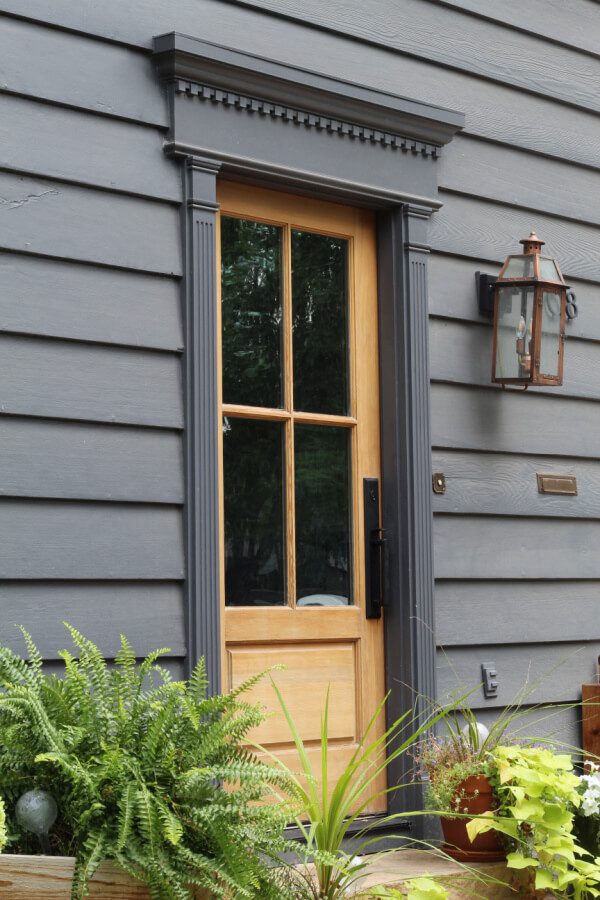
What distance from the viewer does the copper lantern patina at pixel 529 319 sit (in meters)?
4.10

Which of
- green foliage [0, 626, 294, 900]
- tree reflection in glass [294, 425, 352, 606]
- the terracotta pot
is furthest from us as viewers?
tree reflection in glass [294, 425, 352, 606]

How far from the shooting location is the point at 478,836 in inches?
135

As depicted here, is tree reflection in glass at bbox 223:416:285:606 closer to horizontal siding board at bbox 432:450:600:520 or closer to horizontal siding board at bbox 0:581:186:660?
horizontal siding board at bbox 0:581:186:660

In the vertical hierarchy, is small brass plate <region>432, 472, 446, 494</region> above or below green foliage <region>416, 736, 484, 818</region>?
above

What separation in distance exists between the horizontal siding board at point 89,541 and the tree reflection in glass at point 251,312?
0.52 m

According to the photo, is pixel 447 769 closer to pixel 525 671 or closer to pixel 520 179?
pixel 525 671

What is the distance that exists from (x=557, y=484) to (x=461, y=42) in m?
1.60

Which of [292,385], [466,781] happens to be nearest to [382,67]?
[292,385]

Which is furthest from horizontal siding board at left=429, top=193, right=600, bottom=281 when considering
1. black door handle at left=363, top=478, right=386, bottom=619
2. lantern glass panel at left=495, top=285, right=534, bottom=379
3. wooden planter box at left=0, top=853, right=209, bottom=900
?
wooden planter box at left=0, top=853, right=209, bottom=900

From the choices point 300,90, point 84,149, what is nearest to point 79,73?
point 84,149

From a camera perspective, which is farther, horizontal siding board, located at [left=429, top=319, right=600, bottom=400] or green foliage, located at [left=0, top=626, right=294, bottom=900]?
horizontal siding board, located at [left=429, top=319, right=600, bottom=400]

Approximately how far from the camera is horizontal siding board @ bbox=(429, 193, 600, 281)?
13.8 feet

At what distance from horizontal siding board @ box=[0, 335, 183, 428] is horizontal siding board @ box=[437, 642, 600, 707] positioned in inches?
52.2

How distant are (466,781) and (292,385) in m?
1.27
